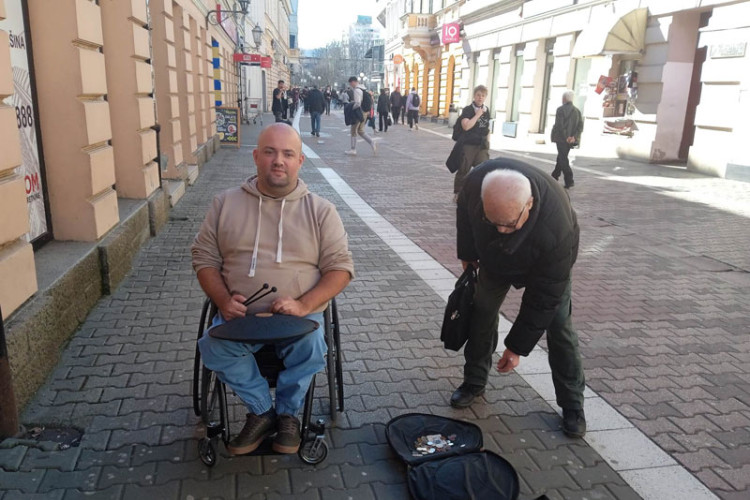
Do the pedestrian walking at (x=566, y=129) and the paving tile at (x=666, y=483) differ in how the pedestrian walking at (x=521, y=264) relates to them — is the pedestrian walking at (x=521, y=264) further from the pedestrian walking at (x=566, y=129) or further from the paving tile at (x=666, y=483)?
the pedestrian walking at (x=566, y=129)

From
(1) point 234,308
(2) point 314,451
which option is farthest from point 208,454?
(1) point 234,308

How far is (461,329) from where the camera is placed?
3.49m

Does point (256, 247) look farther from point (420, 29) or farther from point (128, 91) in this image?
point (420, 29)

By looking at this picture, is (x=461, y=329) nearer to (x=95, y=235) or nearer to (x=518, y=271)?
(x=518, y=271)

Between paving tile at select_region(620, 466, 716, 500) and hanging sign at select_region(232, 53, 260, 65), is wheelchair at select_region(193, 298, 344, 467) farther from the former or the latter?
hanging sign at select_region(232, 53, 260, 65)

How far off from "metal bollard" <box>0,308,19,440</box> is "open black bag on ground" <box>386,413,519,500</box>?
1.81 meters

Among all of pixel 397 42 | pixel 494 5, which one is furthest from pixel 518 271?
pixel 397 42

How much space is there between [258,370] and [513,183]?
1442 millimetres

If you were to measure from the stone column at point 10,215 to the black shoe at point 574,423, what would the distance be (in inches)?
119

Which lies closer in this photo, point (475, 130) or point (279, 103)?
point (475, 130)

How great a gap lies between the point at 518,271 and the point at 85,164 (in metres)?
3.65

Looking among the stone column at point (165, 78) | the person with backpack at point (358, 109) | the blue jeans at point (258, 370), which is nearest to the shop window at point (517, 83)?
the person with backpack at point (358, 109)

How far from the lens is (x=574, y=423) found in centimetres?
334

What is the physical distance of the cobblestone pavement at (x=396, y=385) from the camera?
2.87 meters
